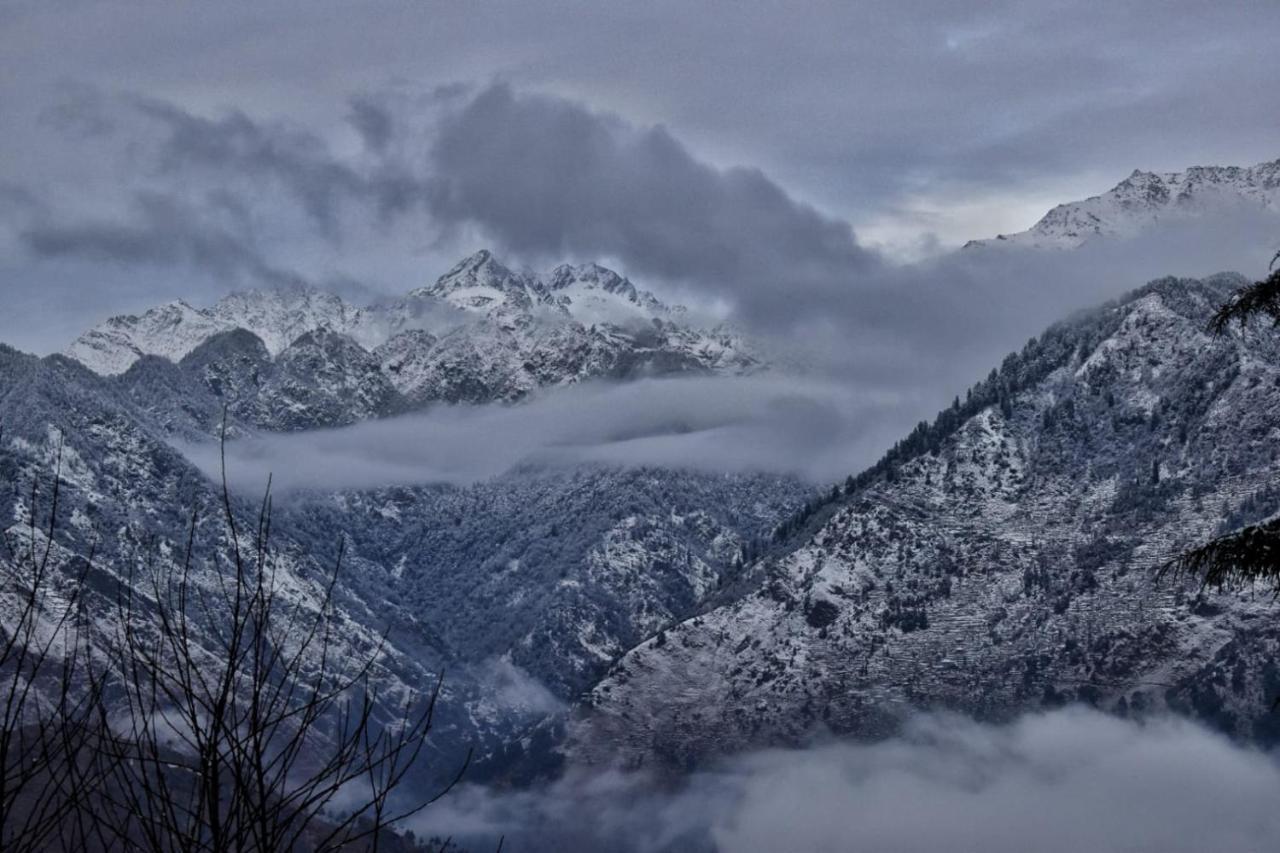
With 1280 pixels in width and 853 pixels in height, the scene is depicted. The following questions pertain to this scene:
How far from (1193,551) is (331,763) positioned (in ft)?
38.5

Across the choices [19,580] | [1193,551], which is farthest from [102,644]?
[1193,551]

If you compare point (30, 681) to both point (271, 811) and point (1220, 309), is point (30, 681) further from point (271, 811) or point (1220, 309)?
point (1220, 309)

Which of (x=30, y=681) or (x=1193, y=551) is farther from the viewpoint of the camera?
(x=1193, y=551)

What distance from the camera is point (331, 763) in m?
23.4

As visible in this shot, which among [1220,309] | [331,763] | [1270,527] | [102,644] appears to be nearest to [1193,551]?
[1270,527]

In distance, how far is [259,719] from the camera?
2284 centimetres

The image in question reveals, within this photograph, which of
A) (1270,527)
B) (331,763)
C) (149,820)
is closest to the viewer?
(149,820)

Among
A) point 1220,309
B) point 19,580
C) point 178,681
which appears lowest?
point 178,681

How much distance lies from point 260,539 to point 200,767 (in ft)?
9.64

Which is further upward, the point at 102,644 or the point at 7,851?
the point at 102,644

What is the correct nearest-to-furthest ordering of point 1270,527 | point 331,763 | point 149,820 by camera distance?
point 149,820, point 331,763, point 1270,527

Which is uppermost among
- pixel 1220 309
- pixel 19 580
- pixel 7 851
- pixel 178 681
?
pixel 1220 309

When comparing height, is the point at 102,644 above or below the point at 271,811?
above

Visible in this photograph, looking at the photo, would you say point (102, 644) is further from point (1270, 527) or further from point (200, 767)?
point (1270, 527)
